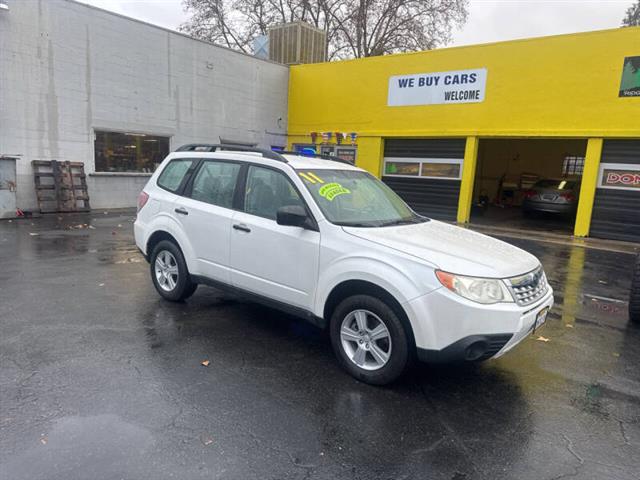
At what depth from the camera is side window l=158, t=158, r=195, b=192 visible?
5.43m

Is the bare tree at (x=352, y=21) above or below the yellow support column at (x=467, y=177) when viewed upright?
above

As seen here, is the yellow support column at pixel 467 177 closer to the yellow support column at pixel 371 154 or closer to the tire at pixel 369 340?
the yellow support column at pixel 371 154

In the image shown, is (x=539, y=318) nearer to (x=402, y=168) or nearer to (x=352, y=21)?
(x=402, y=168)

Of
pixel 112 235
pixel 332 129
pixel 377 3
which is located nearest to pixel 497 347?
pixel 112 235

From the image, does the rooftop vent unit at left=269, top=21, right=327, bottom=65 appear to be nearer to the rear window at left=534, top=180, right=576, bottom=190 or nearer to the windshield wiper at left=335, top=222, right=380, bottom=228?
the rear window at left=534, top=180, right=576, bottom=190

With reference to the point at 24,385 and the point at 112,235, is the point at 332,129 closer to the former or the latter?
the point at 112,235

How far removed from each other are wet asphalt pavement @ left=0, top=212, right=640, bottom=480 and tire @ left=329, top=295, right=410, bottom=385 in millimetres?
133

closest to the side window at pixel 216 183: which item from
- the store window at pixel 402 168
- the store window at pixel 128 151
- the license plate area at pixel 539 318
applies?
the license plate area at pixel 539 318

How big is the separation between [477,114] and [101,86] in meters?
11.5

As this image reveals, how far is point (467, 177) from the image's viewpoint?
1485 cm

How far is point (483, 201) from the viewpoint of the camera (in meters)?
21.0

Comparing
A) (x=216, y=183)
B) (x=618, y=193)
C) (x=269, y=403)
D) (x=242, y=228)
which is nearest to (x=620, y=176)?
(x=618, y=193)

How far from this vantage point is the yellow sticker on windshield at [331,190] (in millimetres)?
4252

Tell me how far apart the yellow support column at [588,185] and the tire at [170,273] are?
38.7ft
